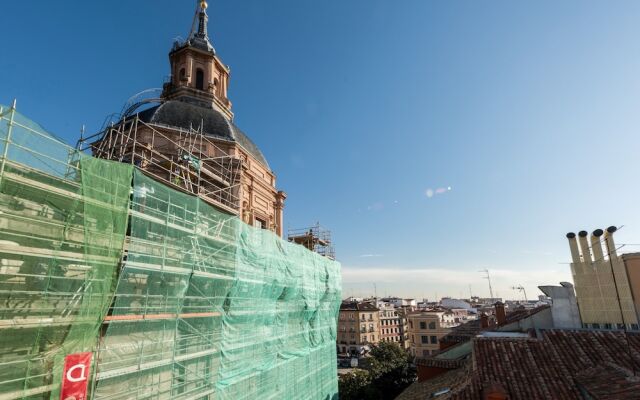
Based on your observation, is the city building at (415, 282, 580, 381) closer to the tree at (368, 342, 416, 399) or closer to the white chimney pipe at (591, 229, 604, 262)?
the white chimney pipe at (591, 229, 604, 262)

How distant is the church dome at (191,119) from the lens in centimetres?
1634

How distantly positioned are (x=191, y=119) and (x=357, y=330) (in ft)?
136

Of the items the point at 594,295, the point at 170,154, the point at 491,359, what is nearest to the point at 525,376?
the point at 491,359

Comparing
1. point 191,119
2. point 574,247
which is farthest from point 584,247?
point 191,119

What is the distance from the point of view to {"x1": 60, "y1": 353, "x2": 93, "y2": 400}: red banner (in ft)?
20.6

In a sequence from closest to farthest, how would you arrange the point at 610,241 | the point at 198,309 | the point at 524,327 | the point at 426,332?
1. the point at 198,309
2. the point at 610,241
3. the point at 524,327
4. the point at 426,332

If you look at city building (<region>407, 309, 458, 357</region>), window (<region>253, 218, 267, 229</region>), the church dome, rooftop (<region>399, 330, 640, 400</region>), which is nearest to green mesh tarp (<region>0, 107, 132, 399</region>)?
rooftop (<region>399, 330, 640, 400</region>)

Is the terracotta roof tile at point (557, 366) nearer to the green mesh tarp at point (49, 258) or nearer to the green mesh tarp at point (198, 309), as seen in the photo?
the green mesh tarp at point (198, 309)

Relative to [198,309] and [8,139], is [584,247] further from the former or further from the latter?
[8,139]

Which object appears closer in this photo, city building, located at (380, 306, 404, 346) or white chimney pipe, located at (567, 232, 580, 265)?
white chimney pipe, located at (567, 232, 580, 265)

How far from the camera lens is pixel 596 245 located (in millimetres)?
13039

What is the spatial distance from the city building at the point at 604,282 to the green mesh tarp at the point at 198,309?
11132mm

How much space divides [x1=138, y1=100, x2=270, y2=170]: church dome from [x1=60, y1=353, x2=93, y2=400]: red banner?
11.4 meters

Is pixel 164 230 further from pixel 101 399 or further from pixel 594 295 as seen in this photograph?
pixel 594 295
